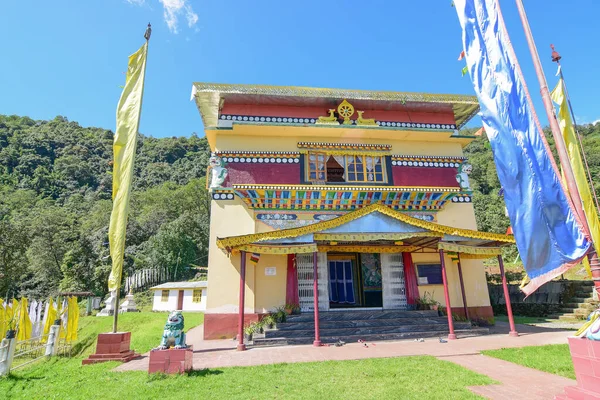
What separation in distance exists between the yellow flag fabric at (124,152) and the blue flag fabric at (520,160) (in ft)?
25.2

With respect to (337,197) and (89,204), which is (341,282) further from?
(89,204)

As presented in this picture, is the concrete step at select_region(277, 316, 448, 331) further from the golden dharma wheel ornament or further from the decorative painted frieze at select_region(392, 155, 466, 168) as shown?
the golden dharma wheel ornament

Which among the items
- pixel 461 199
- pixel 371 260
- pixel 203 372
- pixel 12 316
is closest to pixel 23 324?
pixel 12 316

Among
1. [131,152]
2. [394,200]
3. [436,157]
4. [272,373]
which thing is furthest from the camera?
[436,157]

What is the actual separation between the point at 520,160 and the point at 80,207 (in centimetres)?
6565

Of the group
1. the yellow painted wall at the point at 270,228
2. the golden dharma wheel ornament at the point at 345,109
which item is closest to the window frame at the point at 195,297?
the yellow painted wall at the point at 270,228

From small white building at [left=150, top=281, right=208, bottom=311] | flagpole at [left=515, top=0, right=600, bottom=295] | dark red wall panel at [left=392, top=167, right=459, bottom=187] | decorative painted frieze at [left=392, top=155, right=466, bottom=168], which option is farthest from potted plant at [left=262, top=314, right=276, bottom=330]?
small white building at [left=150, top=281, right=208, bottom=311]

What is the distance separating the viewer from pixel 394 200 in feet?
41.0

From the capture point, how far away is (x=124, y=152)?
339 inches

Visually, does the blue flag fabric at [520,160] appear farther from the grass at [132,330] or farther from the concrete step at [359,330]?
the grass at [132,330]

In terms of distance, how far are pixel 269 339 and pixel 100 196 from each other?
212 ft

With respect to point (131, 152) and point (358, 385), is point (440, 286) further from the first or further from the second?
point (131, 152)

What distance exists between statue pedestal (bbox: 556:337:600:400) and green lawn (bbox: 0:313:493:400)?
127 centimetres

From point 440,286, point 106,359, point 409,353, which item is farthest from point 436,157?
point 106,359
